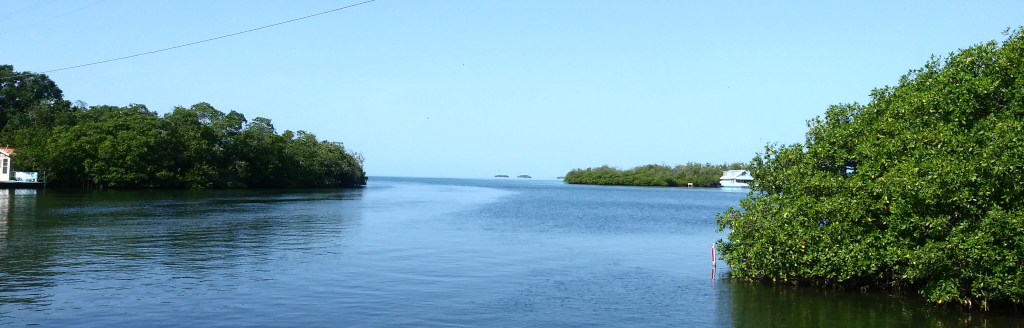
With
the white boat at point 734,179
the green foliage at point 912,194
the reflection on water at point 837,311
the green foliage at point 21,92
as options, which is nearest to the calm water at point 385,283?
the reflection on water at point 837,311

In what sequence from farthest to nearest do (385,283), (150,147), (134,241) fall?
(150,147) < (134,241) < (385,283)

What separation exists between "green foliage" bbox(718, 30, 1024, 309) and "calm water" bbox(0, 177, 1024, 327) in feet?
3.49

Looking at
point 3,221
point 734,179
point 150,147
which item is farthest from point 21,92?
point 734,179

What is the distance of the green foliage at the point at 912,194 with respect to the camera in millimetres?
15617

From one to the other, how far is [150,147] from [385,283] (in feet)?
266

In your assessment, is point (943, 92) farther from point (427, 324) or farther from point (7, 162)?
point (7, 162)

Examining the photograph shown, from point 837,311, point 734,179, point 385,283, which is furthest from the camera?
point 734,179

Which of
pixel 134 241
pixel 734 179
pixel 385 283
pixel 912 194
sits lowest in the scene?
pixel 385 283

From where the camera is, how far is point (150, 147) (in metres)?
90.3

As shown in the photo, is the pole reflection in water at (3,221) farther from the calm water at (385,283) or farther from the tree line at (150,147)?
the tree line at (150,147)

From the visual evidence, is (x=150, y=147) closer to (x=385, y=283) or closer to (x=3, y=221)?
(x=3, y=221)

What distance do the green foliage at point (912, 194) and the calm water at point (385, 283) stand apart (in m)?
1.06

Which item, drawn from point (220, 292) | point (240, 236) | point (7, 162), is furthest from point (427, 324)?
point (7, 162)

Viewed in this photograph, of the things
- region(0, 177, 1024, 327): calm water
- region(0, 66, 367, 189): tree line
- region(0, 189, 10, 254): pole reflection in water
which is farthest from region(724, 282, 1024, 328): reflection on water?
region(0, 66, 367, 189): tree line
